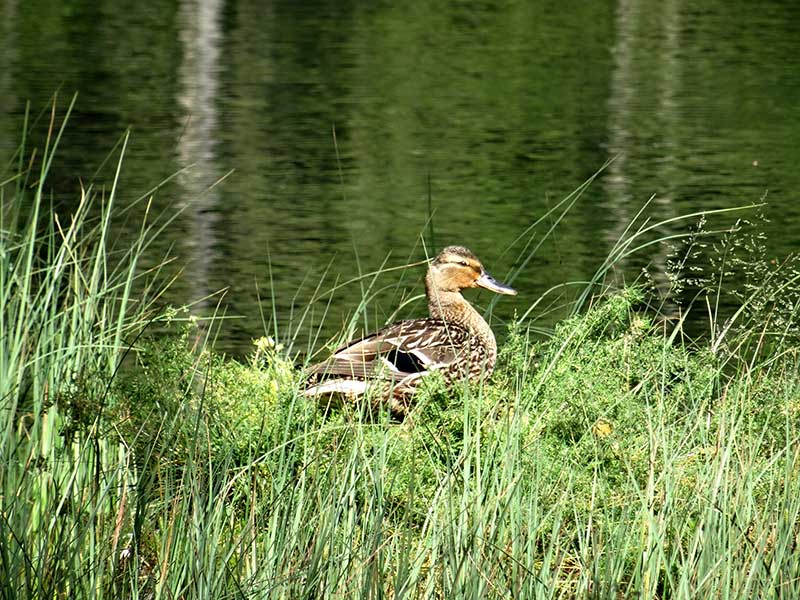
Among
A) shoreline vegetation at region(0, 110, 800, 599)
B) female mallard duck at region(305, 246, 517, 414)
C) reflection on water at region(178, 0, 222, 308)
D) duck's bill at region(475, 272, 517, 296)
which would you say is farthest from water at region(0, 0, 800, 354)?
shoreline vegetation at region(0, 110, 800, 599)

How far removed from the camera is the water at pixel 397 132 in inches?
371

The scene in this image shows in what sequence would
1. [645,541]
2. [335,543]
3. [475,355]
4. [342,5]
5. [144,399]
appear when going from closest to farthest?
[335,543] < [645,541] < [144,399] < [475,355] < [342,5]

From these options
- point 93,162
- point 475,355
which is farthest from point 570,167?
point 475,355

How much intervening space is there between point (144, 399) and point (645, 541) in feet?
5.08

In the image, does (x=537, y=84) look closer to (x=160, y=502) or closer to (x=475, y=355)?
(x=475, y=355)

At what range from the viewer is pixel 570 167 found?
1259cm

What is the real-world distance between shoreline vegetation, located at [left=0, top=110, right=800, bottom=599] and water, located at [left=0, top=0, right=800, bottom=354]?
552mm

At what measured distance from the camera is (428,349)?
6.20 meters

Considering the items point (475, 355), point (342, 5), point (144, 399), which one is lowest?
point (342, 5)

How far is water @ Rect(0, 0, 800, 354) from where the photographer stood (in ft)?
30.9

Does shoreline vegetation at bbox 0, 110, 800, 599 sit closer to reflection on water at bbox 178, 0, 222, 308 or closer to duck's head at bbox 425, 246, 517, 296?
reflection on water at bbox 178, 0, 222, 308

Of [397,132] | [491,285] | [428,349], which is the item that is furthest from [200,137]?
[428,349]

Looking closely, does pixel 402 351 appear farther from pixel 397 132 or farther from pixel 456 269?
pixel 397 132

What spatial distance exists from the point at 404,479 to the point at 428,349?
1796 millimetres
